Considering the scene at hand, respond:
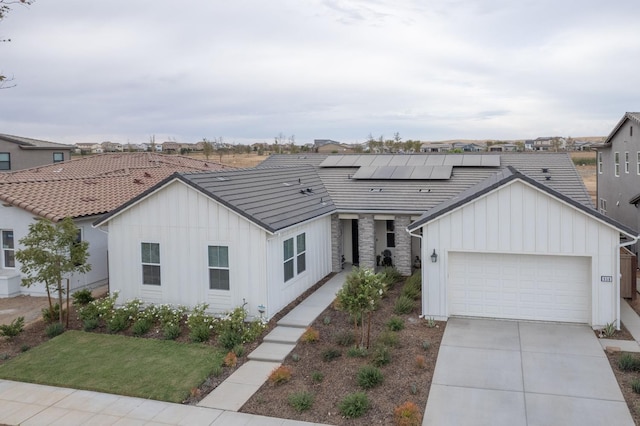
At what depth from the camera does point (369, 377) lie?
10.0 m

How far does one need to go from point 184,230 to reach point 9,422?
6445 millimetres

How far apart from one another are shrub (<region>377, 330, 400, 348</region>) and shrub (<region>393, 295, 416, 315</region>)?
2134 millimetres

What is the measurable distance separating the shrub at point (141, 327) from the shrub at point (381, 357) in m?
6.16

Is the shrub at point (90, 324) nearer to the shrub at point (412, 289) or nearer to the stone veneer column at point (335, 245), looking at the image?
the stone veneer column at point (335, 245)

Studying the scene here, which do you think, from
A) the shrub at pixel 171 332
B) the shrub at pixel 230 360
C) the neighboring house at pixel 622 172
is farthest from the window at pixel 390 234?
the shrub at pixel 230 360

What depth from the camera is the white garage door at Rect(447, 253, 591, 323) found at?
1338 centimetres

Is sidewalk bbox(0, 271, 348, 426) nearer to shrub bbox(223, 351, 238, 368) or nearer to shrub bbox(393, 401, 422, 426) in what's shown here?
shrub bbox(223, 351, 238, 368)

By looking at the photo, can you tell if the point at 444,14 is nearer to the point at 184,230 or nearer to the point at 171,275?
the point at 184,230

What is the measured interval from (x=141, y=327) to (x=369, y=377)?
6529 mm

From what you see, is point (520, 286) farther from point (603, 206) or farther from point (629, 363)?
point (603, 206)

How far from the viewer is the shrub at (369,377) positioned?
9.96 m

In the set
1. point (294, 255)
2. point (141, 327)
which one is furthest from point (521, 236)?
point (141, 327)

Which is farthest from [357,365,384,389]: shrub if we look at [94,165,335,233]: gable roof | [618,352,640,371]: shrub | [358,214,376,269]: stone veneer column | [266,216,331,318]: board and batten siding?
[358,214,376,269]: stone veneer column

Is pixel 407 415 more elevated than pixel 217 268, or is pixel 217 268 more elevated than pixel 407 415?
pixel 217 268
